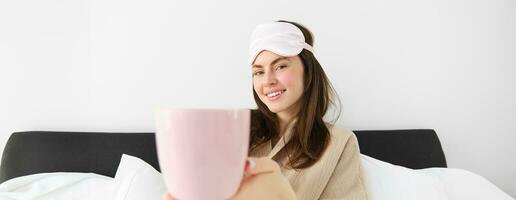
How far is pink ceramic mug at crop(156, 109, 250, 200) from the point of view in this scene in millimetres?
320

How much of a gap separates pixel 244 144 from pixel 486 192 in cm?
107

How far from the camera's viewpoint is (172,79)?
1333mm

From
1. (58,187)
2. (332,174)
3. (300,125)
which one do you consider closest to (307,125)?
(300,125)

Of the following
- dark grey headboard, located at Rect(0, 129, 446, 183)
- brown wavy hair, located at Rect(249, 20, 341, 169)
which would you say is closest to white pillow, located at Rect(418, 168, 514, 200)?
dark grey headboard, located at Rect(0, 129, 446, 183)

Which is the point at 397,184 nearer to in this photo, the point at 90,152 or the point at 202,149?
the point at 202,149

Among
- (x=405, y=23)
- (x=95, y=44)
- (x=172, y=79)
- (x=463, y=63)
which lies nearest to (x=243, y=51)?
(x=172, y=79)

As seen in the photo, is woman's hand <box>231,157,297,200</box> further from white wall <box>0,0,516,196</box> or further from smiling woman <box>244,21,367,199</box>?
white wall <box>0,0,516,196</box>

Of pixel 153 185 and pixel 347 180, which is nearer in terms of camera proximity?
pixel 347 180

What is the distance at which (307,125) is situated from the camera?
913 millimetres

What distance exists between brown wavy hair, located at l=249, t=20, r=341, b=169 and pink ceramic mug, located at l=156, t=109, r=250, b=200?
52 centimetres

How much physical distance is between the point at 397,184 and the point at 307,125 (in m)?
0.37

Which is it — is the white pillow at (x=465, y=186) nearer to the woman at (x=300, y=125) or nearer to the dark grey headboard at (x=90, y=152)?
the dark grey headboard at (x=90, y=152)

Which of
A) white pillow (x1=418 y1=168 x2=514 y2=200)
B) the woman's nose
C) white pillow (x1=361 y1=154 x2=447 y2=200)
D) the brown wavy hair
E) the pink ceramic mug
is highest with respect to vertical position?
the pink ceramic mug

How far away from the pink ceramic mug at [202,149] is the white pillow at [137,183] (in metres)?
0.70
